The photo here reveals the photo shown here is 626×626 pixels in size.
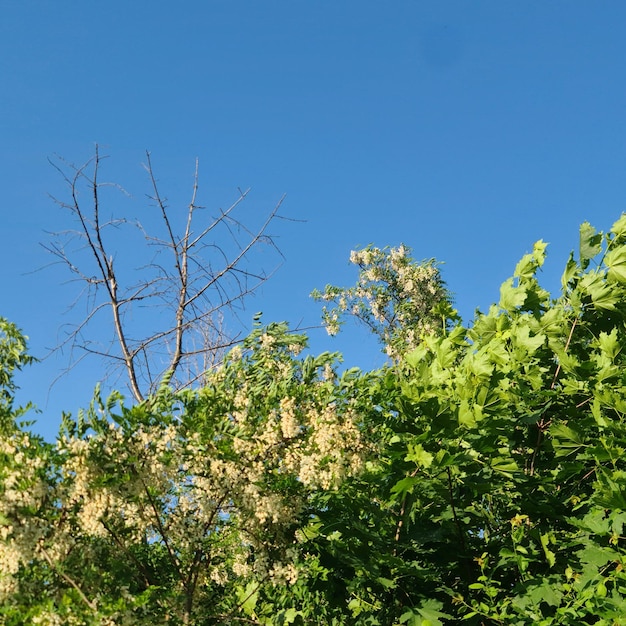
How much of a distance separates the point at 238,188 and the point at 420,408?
130 inches

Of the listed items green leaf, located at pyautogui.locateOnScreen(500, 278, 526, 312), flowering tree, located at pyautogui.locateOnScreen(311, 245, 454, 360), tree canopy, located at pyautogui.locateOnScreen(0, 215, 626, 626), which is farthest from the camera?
flowering tree, located at pyautogui.locateOnScreen(311, 245, 454, 360)

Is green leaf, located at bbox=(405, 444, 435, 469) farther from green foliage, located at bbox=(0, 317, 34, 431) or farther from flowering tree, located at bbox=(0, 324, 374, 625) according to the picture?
green foliage, located at bbox=(0, 317, 34, 431)

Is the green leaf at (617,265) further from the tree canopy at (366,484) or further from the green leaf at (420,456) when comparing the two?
the green leaf at (420,456)

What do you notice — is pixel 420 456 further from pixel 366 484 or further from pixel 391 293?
pixel 391 293

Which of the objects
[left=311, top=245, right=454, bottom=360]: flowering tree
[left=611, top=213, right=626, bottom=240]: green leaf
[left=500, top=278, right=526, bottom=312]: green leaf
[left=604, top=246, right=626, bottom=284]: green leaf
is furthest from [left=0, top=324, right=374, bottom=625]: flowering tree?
[left=311, top=245, right=454, bottom=360]: flowering tree

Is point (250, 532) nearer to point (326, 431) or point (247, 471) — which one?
point (247, 471)

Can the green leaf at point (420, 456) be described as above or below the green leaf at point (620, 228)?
below

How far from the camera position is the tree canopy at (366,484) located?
393 cm

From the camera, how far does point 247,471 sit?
14.5 ft

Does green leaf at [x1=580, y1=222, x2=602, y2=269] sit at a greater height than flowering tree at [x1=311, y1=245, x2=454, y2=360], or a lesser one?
lesser

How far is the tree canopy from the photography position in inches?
155

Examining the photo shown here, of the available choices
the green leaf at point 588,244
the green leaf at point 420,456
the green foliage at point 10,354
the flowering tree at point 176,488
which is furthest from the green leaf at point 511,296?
the green foliage at point 10,354

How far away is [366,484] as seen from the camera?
4.84m

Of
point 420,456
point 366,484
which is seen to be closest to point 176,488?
point 366,484
